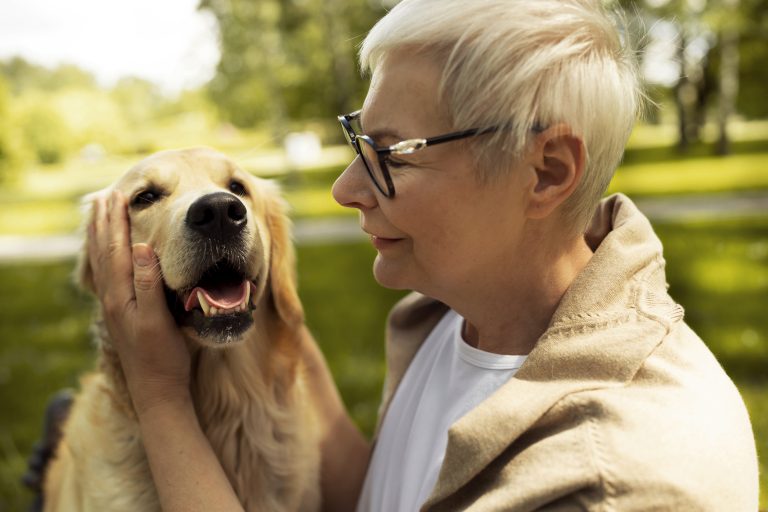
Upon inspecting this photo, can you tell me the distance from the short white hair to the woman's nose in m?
0.29

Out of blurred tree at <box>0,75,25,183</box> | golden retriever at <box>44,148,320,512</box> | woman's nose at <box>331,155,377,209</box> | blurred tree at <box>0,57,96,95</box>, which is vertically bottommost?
blurred tree at <box>0,75,25,183</box>

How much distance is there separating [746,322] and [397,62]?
527 centimetres

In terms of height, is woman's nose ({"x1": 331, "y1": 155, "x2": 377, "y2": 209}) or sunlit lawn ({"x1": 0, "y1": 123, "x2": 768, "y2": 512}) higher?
woman's nose ({"x1": 331, "y1": 155, "x2": 377, "y2": 209})

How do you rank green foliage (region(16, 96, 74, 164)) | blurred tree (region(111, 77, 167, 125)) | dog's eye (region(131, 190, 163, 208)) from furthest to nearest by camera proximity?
green foliage (region(16, 96, 74, 164)) < blurred tree (region(111, 77, 167, 125)) < dog's eye (region(131, 190, 163, 208))

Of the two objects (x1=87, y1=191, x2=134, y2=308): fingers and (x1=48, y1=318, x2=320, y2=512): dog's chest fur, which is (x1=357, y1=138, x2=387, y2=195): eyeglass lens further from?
(x1=48, y1=318, x2=320, y2=512): dog's chest fur

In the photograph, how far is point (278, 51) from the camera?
2330cm

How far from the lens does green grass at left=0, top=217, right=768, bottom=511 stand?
4.60 metres

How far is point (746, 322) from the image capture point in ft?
18.4

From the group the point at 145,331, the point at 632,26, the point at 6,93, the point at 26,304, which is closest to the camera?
the point at 632,26

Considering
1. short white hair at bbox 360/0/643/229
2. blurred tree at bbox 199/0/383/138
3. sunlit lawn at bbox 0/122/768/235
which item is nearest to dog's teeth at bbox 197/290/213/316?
short white hair at bbox 360/0/643/229

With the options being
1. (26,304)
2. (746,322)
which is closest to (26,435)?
(26,304)

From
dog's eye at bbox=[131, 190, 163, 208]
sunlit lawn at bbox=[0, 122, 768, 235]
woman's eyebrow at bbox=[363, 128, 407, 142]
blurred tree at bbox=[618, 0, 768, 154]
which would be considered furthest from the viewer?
blurred tree at bbox=[618, 0, 768, 154]

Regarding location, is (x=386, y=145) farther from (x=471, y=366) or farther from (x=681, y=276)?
(x=681, y=276)

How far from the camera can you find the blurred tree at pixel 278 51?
18.5 metres
